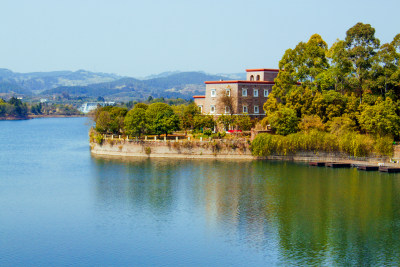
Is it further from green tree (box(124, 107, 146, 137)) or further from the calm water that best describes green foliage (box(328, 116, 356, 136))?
green tree (box(124, 107, 146, 137))

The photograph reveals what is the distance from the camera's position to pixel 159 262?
2881cm

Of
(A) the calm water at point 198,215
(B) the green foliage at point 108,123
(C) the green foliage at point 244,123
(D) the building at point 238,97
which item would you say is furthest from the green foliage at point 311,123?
(B) the green foliage at point 108,123

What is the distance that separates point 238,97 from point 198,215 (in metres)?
33.2

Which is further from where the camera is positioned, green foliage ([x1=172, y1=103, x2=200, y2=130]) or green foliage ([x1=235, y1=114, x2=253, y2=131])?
green foliage ([x1=172, y1=103, x2=200, y2=130])

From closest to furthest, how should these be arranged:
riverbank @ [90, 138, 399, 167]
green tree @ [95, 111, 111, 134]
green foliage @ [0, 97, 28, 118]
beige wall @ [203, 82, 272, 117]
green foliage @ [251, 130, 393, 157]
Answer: green foliage @ [251, 130, 393, 157] → riverbank @ [90, 138, 399, 167] → green tree @ [95, 111, 111, 134] → beige wall @ [203, 82, 272, 117] → green foliage @ [0, 97, 28, 118]

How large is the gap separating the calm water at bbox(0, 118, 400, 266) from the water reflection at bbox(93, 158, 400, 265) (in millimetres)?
78

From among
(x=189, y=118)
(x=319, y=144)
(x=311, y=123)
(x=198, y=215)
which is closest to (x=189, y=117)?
(x=189, y=118)

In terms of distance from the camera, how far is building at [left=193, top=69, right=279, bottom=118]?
69000 millimetres

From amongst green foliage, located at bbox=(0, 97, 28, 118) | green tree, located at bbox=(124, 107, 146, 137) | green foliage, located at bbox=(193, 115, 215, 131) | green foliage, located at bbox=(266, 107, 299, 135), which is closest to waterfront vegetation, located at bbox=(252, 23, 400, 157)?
green foliage, located at bbox=(266, 107, 299, 135)

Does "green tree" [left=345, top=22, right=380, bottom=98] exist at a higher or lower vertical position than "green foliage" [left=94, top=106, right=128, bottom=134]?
higher

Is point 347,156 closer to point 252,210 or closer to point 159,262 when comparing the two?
point 252,210

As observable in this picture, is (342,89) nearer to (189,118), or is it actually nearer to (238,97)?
(238,97)

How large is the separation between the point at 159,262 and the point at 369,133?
34509 millimetres

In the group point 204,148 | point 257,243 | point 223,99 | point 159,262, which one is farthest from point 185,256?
point 223,99
